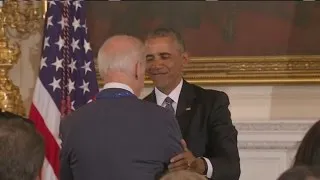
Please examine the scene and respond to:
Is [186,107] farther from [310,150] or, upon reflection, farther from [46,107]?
[310,150]

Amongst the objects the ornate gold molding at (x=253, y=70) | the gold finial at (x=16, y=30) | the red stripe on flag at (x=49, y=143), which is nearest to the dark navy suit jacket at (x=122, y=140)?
the red stripe on flag at (x=49, y=143)

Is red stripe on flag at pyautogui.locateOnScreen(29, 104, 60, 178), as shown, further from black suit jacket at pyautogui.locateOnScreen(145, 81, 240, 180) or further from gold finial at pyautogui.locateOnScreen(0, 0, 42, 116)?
black suit jacket at pyautogui.locateOnScreen(145, 81, 240, 180)

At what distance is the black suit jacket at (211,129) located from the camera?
4125mm

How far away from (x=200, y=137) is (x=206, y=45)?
5.45 ft

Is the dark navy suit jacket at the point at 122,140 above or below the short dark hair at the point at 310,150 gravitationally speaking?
below

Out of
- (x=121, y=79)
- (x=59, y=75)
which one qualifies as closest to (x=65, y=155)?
(x=121, y=79)

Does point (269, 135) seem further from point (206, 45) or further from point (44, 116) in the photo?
point (44, 116)

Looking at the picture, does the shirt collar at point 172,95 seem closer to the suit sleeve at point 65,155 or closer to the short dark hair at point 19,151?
the suit sleeve at point 65,155

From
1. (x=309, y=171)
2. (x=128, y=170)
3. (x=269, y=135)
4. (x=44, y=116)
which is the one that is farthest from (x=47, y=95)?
(x=309, y=171)

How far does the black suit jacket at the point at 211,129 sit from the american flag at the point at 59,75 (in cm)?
122

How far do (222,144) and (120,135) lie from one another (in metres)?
0.95

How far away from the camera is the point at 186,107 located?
4.39 metres

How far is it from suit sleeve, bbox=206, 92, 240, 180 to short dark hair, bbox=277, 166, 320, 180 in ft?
6.14

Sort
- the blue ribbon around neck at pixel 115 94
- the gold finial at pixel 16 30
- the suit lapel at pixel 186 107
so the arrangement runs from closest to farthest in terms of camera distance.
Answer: the blue ribbon around neck at pixel 115 94
the suit lapel at pixel 186 107
the gold finial at pixel 16 30
